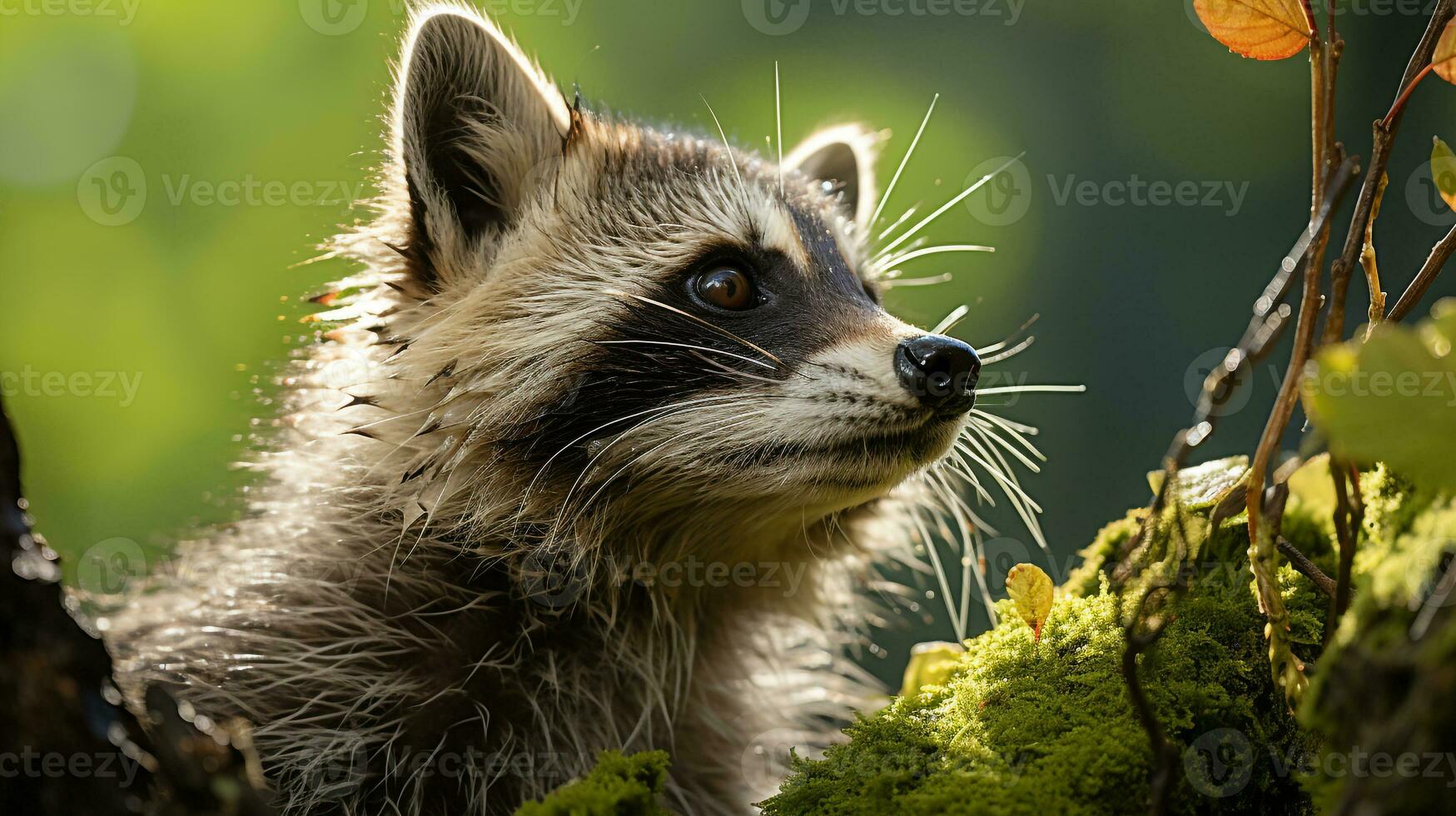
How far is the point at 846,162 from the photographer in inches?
166

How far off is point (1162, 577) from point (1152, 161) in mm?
9246

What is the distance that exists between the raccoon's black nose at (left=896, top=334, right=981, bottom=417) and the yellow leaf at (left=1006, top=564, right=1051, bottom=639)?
0.69 metres

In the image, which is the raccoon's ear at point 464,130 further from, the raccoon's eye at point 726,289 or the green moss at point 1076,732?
the green moss at point 1076,732

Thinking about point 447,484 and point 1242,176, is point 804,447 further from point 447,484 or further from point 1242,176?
point 1242,176

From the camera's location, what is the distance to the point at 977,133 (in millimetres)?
9477

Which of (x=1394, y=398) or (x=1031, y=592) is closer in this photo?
(x=1394, y=398)

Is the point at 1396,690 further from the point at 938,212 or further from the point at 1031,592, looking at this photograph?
the point at 938,212

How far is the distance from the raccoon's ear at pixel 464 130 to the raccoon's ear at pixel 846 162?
1344 millimetres

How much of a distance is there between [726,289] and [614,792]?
5.33ft

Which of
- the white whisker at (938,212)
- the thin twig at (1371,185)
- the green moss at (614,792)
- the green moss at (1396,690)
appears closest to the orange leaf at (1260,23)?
the thin twig at (1371,185)

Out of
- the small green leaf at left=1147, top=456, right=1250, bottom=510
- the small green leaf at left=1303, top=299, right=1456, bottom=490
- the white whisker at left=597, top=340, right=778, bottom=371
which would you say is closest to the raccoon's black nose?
the white whisker at left=597, top=340, right=778, bottom=371

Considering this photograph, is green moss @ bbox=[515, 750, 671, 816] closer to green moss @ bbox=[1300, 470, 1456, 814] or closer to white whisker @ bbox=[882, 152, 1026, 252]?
green moss @ bbox=[1300, 470, 1456, 814]

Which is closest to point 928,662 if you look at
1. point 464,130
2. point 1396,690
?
point 1396,690

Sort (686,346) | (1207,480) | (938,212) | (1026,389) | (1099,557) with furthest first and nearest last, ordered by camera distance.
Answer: (938,212) < (1026,389) < (686,346) < (1099,557) < (1207,480)
